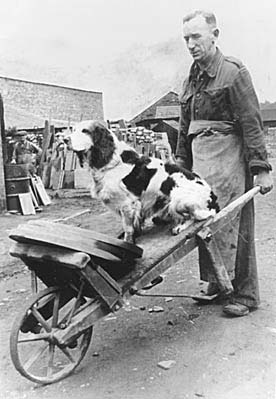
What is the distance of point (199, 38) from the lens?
3742 millimetres

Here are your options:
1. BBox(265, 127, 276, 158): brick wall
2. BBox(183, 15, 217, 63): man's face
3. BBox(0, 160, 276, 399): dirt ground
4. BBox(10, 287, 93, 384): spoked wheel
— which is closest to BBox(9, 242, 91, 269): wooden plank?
BBox(10, 287, 93, 384): spoked wheel

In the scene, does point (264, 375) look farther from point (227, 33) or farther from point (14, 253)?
point (227, 33)

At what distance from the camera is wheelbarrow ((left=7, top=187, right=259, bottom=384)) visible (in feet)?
9.03

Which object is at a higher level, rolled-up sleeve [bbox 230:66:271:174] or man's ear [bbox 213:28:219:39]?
man's ear [bbox 213:28:219:39]

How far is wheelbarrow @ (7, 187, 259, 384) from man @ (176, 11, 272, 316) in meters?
0.84

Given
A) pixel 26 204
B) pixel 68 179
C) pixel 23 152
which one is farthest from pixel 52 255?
pixel 68 179

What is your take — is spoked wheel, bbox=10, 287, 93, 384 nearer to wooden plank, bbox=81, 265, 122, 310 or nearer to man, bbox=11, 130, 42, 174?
wooden plank, bbox=81, 265, 122, 310

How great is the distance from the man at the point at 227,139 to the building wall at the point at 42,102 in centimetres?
1064

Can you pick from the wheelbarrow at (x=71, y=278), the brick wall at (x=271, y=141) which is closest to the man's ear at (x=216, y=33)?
the wheelbarrow at (x=71, y=278)

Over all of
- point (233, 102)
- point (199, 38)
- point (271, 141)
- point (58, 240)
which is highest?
point (199, 38)

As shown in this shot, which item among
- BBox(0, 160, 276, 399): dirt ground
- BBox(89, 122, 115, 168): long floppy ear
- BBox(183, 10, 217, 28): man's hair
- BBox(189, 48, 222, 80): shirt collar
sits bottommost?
BBox(0, 160, 276, 399): dirt ground

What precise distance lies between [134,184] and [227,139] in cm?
88

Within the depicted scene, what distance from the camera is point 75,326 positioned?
112 inches

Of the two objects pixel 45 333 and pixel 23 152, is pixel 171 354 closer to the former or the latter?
pixel 45 333
